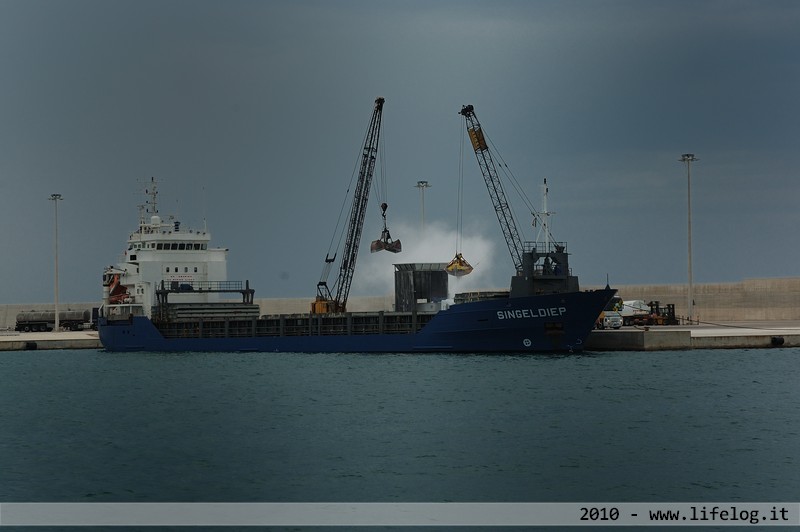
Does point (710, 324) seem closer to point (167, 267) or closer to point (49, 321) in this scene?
point (167, 267)

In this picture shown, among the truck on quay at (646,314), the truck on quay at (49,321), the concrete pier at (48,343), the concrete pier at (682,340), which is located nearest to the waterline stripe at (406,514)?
the concrete pier at (682,340)

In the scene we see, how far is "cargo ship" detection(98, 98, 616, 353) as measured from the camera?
234ft

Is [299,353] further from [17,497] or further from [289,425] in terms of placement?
[17,497]

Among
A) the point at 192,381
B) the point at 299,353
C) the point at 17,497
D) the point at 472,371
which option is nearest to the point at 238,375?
the point at 192,381

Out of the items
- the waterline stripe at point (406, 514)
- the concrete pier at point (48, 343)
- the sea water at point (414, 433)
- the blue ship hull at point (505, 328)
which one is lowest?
the waterline stripe at point (406, 514)

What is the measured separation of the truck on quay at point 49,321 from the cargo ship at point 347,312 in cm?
3160

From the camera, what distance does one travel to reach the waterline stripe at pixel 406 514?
26719mm

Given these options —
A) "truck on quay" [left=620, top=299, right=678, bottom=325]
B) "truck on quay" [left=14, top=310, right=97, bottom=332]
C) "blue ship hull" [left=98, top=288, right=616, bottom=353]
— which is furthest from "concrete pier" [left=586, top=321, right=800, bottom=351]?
"truck on quay" [left=14, top=310, right=97, bottom=332]

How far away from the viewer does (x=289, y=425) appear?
142 feet

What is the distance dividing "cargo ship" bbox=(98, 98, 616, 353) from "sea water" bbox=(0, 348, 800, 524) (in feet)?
12.2

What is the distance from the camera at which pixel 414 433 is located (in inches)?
1598

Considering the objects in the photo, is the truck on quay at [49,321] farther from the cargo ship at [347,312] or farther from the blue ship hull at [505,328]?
the blue ship hull at [505,328]

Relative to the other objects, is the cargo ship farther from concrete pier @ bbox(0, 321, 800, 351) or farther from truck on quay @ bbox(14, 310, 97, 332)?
truck on quay @ bbox(14, 310, 97, 332)

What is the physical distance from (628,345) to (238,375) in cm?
2675
